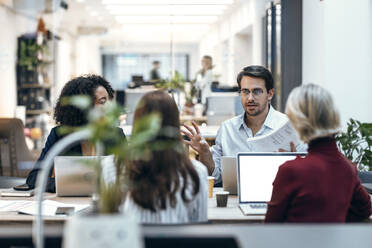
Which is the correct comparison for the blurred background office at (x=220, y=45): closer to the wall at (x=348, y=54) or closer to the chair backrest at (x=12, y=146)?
the wall at (x=348, y=54)

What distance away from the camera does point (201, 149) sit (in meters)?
2.96

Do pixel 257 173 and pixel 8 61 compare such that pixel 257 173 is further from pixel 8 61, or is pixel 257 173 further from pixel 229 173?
pixel 8 61

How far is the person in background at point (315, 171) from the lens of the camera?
73.7 inches

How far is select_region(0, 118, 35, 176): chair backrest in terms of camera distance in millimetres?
4891

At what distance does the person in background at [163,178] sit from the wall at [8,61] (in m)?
7.66

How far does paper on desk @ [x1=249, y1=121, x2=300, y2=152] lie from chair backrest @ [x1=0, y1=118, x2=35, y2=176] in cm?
279

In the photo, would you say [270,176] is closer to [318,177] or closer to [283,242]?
[318,177]

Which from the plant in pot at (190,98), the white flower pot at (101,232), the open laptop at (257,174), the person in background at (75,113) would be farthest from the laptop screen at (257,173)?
the plant in pot at (190,98)

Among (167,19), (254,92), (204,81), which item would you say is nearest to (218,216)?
(254,92)

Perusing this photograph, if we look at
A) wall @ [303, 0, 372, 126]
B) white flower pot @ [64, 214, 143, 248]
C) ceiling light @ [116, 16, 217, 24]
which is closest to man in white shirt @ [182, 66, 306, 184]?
wall @ [303, 0, 372, 126]

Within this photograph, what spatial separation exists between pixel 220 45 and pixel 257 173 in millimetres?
8937

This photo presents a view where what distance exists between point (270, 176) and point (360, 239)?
102 centimetres

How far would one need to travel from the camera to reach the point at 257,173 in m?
2.55

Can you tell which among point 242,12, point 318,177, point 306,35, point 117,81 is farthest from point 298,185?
point 117,81
